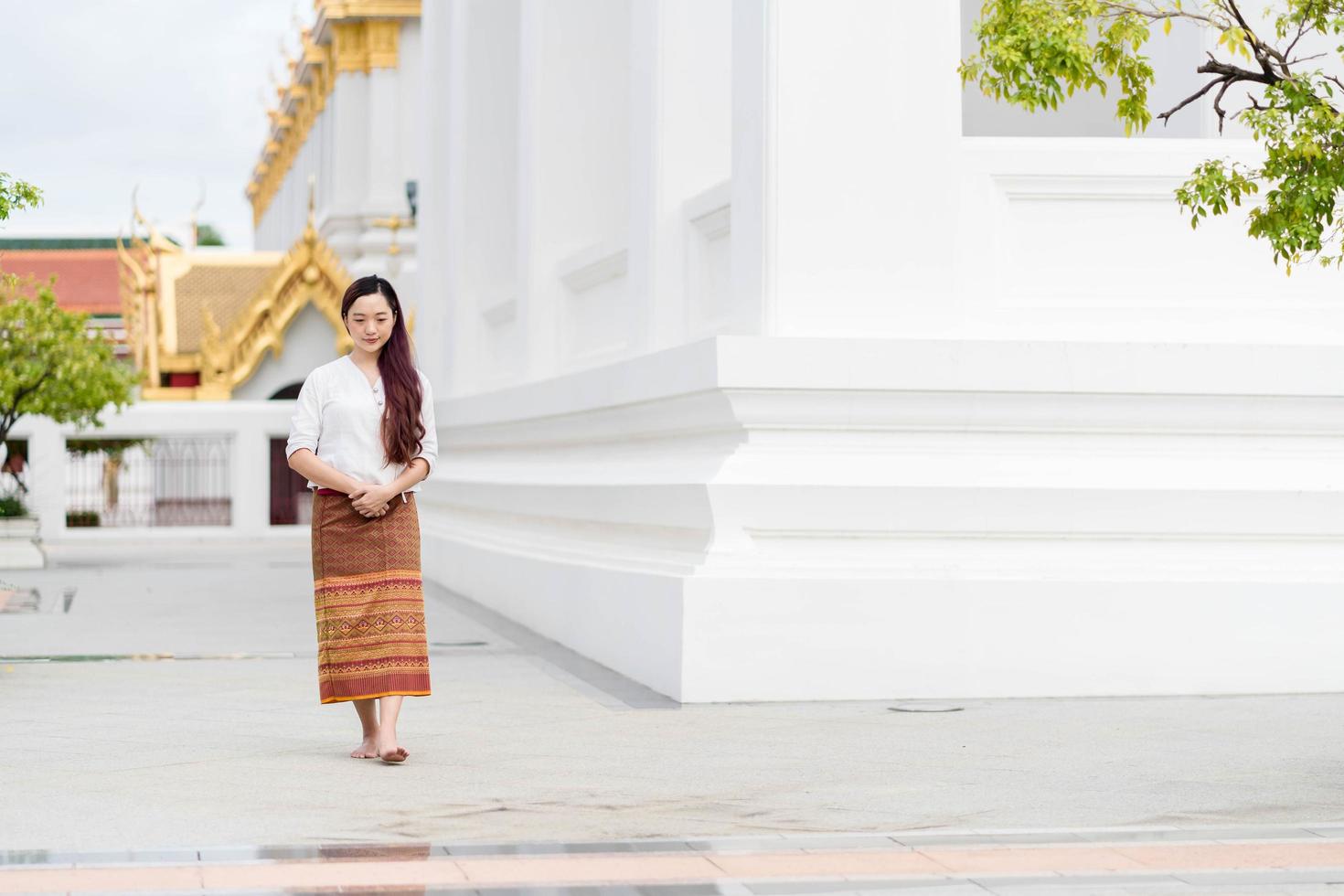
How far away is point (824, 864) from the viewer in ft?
16.5

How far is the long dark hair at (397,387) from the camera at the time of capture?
6.89 meters

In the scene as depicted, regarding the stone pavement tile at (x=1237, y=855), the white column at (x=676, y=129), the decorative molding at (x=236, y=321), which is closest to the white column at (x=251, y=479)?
the decorative molding at (x=236, y=321)

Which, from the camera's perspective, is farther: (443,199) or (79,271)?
(79,271)

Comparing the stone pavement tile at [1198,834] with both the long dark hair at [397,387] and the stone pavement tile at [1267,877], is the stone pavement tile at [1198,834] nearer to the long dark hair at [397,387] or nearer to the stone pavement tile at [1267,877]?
the stone pavement tile at [1267,877]

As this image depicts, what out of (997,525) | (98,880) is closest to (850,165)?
(997,525)

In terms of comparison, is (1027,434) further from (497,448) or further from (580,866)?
(497,448)

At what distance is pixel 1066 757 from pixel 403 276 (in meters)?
26.3

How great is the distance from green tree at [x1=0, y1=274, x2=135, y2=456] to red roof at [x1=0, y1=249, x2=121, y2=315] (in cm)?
3197

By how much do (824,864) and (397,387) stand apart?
106 inches

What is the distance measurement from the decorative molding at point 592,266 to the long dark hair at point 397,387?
4.97 meters

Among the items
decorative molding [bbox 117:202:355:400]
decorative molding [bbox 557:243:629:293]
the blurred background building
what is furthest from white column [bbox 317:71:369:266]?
the blurred background building

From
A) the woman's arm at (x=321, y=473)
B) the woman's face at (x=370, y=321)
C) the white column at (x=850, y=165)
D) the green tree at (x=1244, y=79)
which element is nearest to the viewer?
the green tree at (x=1244, y=79)

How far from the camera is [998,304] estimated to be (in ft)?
30.1

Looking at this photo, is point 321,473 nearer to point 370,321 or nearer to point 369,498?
point 369,498
